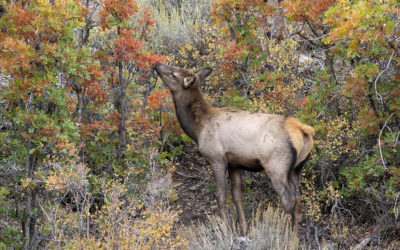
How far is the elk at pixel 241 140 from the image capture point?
6.15m

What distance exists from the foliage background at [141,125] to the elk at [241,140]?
1.58 ft

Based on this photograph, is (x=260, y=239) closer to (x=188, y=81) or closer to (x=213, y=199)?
(x=188, y=81)

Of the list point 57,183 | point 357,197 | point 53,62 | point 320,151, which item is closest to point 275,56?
point 320,151

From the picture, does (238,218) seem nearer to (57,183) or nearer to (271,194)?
(271,194)

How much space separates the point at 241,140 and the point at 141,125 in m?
1.61

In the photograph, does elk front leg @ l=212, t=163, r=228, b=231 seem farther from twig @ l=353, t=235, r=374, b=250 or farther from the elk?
twig @ l=353, t=235, r=374, b=250

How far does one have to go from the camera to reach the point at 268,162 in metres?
6.19

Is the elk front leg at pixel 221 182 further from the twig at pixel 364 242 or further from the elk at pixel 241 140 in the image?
the twig at pixel 364 242

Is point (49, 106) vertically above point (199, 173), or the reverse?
point (49, 106)

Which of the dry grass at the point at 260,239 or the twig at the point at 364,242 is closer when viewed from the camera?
the dry grass at the point at 260,239

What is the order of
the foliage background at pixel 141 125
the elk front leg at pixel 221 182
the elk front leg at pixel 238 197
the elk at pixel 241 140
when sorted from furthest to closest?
the elk front leg at pixel 238 197 < the elk front leg at pixel 221 182 < the elk at pixel 241 140 < the foliage background at pixel 141 125

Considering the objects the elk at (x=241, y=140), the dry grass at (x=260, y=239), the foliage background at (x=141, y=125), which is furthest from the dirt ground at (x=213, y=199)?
the elk at (x=241, y=140)

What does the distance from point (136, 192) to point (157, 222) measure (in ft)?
6.82

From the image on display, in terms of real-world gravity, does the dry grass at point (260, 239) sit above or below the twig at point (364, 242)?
above
